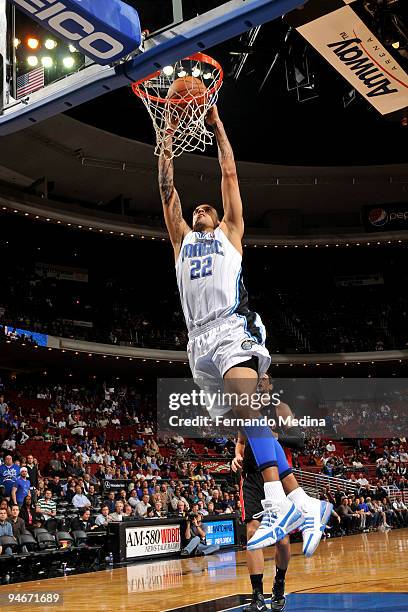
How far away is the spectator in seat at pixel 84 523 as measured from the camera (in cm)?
1357

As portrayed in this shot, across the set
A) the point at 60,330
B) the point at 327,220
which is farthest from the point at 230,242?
the point at 327,220

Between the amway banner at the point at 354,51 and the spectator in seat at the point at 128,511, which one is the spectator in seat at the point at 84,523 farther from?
the amway banner at the point at 354,51

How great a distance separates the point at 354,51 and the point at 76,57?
762 cm

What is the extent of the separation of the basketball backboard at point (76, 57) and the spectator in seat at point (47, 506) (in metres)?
9.77

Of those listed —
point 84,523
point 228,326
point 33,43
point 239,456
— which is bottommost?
point 84,523

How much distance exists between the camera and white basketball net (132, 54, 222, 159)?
5.25 meters

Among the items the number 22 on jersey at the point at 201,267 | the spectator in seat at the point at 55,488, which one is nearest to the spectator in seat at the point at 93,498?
the spectator in seat at the point at 55,488

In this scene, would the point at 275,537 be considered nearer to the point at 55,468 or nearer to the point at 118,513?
the point at 118,513

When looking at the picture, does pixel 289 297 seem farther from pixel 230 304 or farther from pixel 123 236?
pixel 230 304

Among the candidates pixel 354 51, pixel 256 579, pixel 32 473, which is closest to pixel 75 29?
pixel 256 579

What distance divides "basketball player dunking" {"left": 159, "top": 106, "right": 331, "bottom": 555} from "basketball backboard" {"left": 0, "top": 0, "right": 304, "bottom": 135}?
63 cm

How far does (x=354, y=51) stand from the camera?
11578 millimetres

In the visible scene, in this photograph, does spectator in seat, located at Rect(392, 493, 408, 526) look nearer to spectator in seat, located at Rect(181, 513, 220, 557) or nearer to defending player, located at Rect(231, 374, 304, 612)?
spectator in seat, located at Rect(181, 513, 220, 557)

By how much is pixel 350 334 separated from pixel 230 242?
1012 inches
